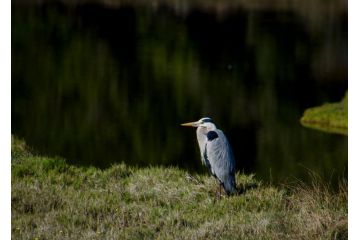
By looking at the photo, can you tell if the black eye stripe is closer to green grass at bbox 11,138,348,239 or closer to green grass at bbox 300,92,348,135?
green grass at bbox 11,138,348,239

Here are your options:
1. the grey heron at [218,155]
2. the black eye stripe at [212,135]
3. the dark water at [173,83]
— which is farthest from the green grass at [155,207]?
the dark water at [173,83]

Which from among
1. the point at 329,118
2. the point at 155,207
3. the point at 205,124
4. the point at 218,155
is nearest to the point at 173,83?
the point at 329,118

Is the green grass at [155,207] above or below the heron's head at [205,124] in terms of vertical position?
below

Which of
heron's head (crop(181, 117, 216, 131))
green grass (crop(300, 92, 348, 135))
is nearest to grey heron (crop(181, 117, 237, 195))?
heron's head (crop(181, 117, 216, 131))

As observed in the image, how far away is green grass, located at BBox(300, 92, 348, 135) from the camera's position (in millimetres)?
16212

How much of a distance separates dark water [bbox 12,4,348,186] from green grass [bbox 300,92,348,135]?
255 millimetres

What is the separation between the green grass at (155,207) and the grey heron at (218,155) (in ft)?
0.56

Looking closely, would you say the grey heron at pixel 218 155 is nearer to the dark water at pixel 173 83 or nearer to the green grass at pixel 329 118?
the dark water at pixel 173 83

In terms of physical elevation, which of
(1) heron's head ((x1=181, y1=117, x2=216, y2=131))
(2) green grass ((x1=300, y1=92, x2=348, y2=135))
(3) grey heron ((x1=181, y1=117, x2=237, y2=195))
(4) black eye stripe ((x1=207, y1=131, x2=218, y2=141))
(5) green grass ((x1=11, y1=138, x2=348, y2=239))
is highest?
(1) heron's head ((x1=181, y1=117, x2=216, y2=131))

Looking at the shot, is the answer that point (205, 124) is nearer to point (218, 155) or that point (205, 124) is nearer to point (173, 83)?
point (218, 155)

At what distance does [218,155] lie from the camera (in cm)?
682

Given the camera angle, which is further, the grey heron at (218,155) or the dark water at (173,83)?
the dark water at (173,83)

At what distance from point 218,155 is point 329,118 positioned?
34.3 ft

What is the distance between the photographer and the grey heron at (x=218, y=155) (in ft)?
22.0
